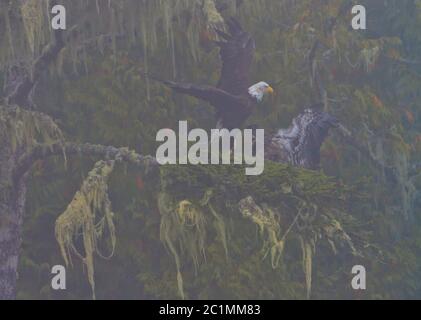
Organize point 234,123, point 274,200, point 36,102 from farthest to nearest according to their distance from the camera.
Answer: point 36,102
point 234,123
point 274,200

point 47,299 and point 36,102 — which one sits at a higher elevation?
point 36,102

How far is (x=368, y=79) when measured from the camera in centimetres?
1417

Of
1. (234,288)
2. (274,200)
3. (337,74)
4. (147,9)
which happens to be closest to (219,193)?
(274,200)

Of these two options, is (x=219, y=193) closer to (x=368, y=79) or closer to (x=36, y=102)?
(x=36, y=102)

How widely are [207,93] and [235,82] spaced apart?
0.65m

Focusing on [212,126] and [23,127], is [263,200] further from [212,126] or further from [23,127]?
[23,127]

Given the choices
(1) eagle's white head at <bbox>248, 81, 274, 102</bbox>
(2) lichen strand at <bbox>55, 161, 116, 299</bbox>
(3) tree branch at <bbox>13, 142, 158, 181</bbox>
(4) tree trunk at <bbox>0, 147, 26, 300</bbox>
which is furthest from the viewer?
(1) eagle's white head at <bbox>248, 81, 274, 102</bbox>

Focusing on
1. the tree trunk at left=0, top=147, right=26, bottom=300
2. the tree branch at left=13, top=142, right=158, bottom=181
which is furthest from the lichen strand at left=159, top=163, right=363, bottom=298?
the tree trunk at left=0, top=147, right=26, bottom=300

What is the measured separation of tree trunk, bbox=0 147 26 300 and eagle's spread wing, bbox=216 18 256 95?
2.57 metres

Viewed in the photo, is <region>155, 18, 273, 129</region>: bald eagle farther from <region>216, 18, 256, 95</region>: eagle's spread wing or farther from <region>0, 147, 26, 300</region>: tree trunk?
<region>0, 147, 26, 300</region>: tree trunk

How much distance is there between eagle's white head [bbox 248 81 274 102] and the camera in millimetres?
12008

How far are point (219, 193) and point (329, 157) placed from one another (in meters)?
3.08

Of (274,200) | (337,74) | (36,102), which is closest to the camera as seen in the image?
(274,200)

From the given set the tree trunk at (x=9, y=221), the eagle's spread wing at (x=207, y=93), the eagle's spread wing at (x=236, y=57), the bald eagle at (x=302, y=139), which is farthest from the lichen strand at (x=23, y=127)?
the bald eagle at (x=302, y=139)
